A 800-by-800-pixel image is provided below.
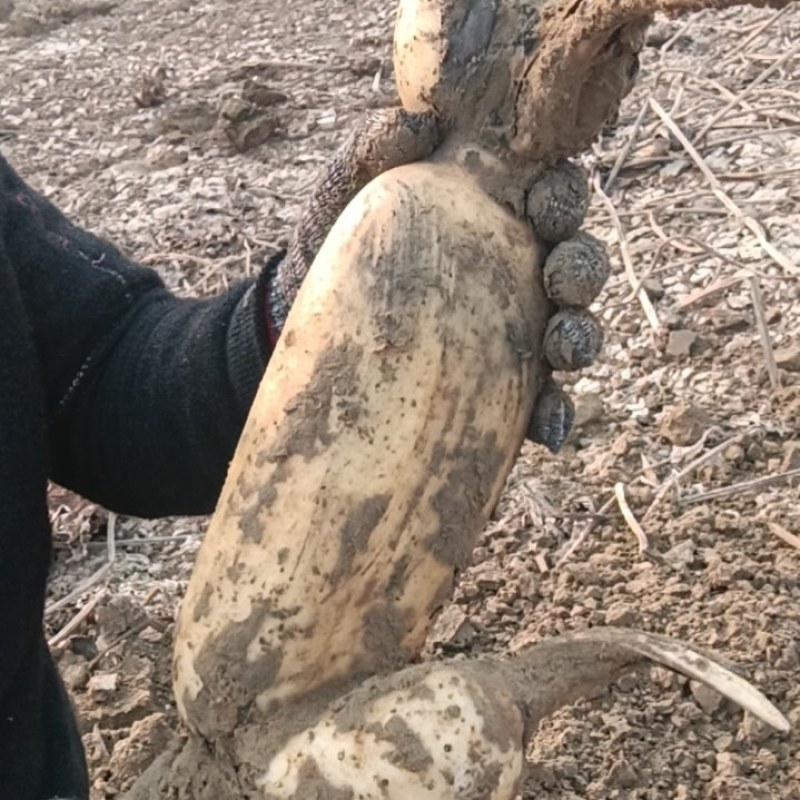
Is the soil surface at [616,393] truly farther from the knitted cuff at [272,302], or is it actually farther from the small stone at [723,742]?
the knitted cuff at [272,302]

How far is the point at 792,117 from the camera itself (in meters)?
2.44

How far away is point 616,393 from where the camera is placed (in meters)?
1.98

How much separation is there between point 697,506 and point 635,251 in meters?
0.67

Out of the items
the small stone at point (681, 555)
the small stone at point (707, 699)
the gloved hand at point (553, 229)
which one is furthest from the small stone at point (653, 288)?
the gloved hand at point (553, 229)

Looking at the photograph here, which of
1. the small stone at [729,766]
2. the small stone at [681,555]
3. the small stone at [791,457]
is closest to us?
the small stone at [729,766]

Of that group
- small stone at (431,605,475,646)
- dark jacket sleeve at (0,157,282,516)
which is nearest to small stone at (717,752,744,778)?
small stone at (431,605,475,646)

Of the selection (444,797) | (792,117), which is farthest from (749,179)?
(444,797)

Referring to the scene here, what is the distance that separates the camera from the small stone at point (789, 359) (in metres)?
1.89

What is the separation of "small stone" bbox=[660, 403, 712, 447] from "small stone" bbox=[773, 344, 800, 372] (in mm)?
150

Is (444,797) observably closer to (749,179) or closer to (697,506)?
(697,506)

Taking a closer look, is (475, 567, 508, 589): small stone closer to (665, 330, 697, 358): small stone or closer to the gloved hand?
(665, 330, 697, 358): small stone

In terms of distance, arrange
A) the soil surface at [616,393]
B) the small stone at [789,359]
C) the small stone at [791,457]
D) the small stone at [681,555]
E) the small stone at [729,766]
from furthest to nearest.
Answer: the small stone at [789,359] < the small stone at [791,457] < the small stone at [681,555] < the soil surface at [616,393] < the small stone at [729,766]

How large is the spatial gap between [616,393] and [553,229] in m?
1.06

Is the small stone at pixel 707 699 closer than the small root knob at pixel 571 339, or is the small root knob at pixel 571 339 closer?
the small root knob at pixel 571 339
